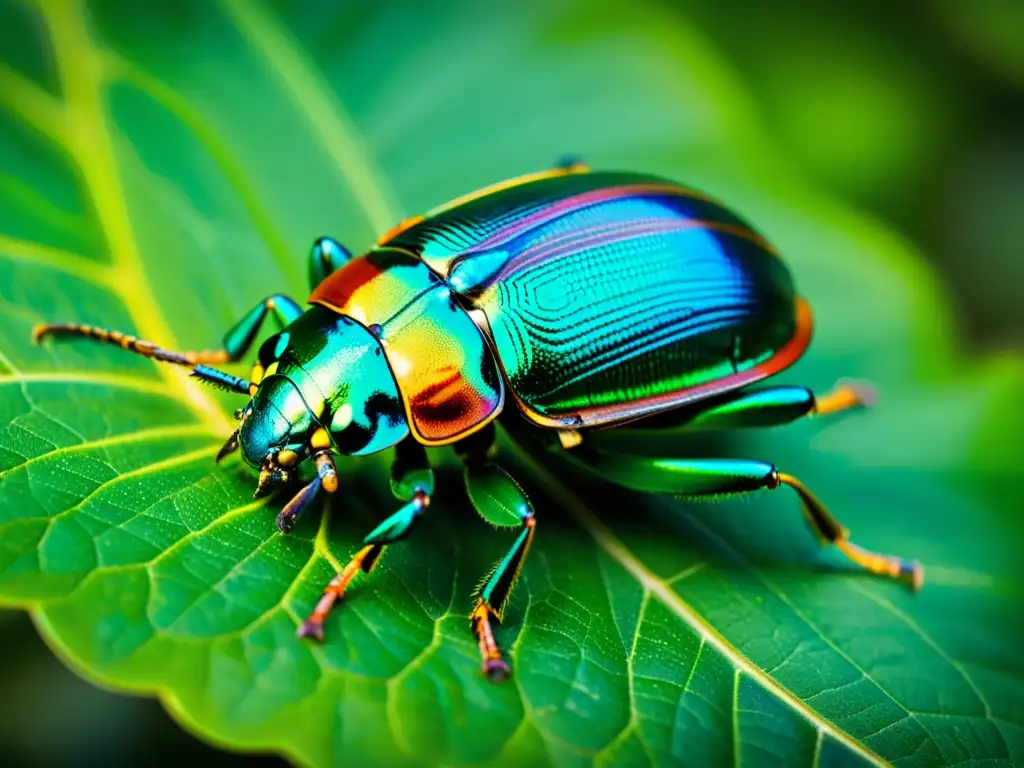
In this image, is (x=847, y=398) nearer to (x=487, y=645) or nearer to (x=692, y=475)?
(x=692, y=475)

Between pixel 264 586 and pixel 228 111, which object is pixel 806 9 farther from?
pixel 264 586

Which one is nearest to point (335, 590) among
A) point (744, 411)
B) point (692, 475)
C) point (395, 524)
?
point (395, 524)

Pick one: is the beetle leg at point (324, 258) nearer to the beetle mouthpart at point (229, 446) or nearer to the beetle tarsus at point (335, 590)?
the beetle mouthpart at point (229, 446)

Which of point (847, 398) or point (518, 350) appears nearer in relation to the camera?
point (518, 350)

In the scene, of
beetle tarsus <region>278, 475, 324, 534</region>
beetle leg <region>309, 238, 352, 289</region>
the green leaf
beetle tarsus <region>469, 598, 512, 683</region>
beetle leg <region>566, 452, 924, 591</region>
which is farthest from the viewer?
beetle leg <region>309, 238, 352, 289</region>

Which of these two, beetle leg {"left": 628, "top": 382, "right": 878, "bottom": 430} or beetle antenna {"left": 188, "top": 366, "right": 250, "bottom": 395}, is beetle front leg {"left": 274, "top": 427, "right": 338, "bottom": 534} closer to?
beetle antenna {"left": 188, "top": 366, "right": 250, "bottom": 395}

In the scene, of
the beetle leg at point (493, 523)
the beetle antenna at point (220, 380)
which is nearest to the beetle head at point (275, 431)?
the beetle antenna at point (220, 380)

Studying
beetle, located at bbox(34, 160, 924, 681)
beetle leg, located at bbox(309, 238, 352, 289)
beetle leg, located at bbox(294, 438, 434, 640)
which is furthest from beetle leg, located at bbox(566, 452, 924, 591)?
beetle leg, located at bbox(309, 238, 352, 289)
